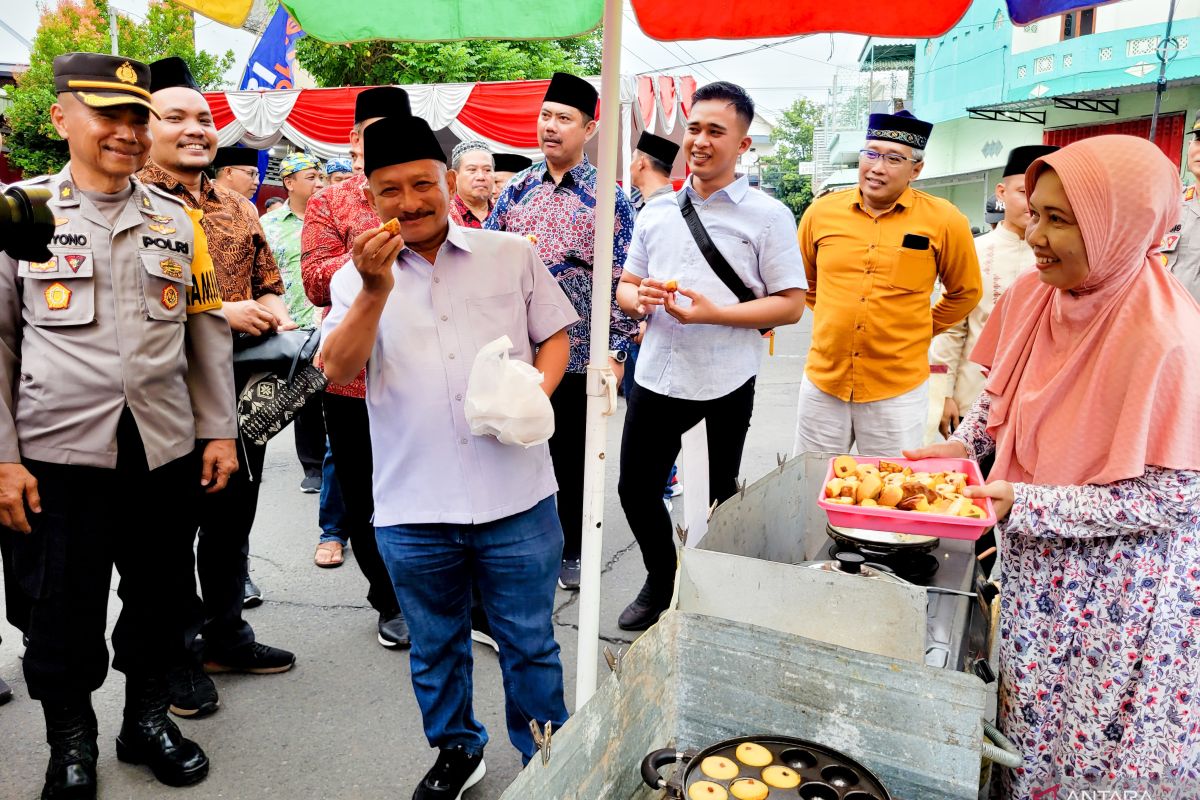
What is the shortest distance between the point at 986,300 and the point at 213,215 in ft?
11.3

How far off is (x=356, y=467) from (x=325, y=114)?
9790 millimetres

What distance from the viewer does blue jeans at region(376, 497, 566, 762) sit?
239cm

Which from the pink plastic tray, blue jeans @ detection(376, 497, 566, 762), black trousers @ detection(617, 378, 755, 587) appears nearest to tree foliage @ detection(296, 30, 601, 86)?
black trousers @ detection(617, 378, 755, 587)

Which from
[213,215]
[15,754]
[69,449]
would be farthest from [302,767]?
[213,215]

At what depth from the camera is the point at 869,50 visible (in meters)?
41.7

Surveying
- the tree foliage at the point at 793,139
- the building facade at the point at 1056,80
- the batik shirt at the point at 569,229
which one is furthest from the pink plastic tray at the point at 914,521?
the tree foliage at the point at 793,139

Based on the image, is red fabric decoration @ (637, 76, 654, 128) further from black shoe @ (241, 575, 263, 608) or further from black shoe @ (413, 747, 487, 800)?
black shoe @ (413, 747, 487, 800)

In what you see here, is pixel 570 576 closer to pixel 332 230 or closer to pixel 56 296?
pixel 332 230

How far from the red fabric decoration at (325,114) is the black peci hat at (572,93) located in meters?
8.69

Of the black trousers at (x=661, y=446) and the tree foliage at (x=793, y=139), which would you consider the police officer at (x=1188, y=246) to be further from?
the tree foliage at (x=793, y=139)

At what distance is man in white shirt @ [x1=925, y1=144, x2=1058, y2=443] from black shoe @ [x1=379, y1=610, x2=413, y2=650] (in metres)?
2.68

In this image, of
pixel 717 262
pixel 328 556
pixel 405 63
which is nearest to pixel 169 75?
pixel 717 262

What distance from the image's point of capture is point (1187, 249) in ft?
14.2

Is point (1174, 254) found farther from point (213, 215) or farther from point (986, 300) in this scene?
point (213, 215)
